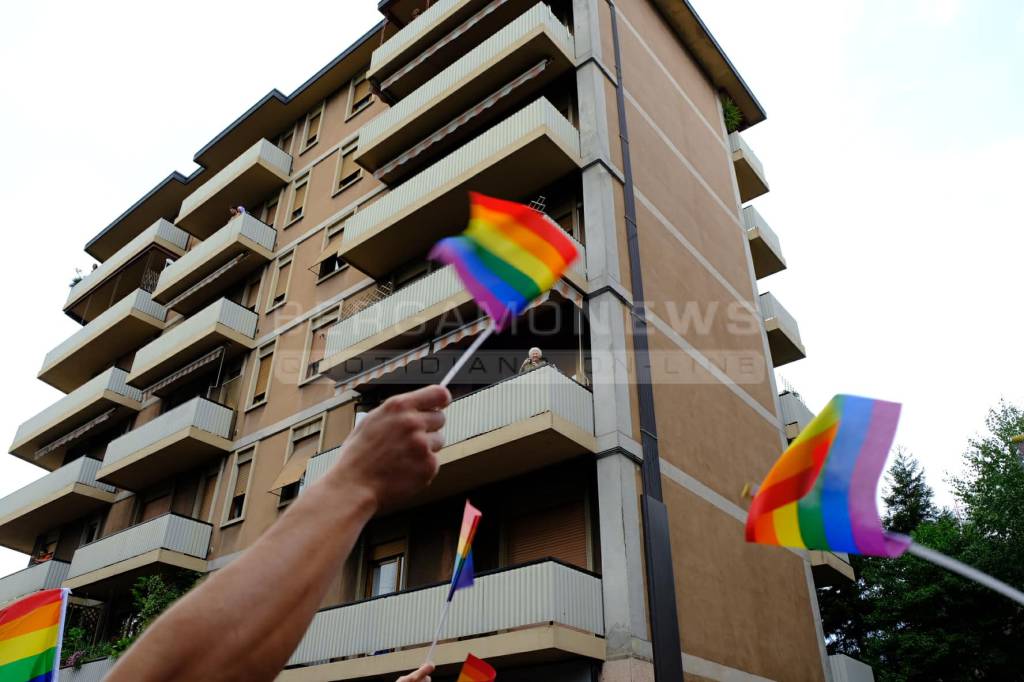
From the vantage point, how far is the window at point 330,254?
21.0 metres

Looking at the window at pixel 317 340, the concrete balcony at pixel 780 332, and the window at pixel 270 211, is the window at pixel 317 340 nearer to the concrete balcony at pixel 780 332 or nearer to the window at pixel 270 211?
the window at pixel 270 211

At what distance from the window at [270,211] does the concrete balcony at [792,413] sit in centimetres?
1557

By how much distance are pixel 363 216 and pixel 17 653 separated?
13843 mm

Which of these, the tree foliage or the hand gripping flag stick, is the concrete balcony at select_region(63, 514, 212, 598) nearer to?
the hand gripping flag stick

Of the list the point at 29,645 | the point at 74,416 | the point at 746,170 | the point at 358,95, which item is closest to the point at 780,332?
the point at 746,170

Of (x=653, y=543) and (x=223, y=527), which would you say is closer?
(x=653, y=543)

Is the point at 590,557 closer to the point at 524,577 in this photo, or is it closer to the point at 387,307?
the point at 524,577

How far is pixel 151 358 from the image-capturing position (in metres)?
23.1

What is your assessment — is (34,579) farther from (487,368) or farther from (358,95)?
(358,95)

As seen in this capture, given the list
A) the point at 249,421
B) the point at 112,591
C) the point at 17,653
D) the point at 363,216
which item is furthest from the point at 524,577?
the point at 112,591

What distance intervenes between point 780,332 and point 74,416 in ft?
71.5

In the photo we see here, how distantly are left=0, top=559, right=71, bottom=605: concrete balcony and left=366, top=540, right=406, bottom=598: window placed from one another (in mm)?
11568

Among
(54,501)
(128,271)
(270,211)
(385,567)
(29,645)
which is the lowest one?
(29,645)

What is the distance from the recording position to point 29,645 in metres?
5.22
